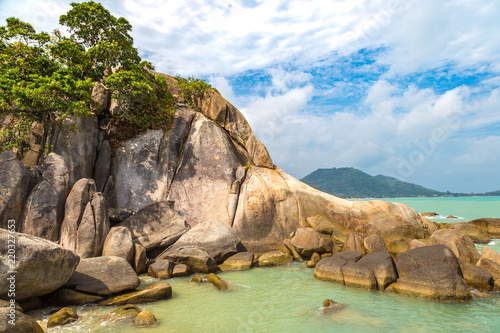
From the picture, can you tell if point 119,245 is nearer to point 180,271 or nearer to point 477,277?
point 180,271

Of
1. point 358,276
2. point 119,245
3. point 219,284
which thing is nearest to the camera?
point 219,284

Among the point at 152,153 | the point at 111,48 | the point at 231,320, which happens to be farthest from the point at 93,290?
the point at 111,48

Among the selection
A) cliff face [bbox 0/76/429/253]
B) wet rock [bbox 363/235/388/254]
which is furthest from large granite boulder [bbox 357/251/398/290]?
cliff face [bbox 0/76/429/253]

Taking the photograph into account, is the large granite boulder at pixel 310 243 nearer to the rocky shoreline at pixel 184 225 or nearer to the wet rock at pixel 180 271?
the rocky shoreline at pixel 184 225

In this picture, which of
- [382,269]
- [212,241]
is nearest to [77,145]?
[212,241]

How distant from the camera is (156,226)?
1628 cm

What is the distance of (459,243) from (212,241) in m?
13.3

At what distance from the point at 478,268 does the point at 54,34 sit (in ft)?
84.0

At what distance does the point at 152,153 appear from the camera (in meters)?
20.0

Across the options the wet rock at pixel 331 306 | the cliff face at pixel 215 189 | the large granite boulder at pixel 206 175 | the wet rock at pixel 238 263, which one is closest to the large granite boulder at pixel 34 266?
the wet rock at pixel 238 263

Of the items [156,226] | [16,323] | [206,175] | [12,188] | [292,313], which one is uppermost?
[206,175]

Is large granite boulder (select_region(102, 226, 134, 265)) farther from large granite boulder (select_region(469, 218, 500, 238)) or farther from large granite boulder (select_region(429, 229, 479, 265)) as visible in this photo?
large granite boulder (select_region(469, 218, 500, 238))

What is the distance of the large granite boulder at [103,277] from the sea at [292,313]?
762 mm

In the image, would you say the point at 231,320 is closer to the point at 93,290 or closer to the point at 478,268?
the point at 93,290
